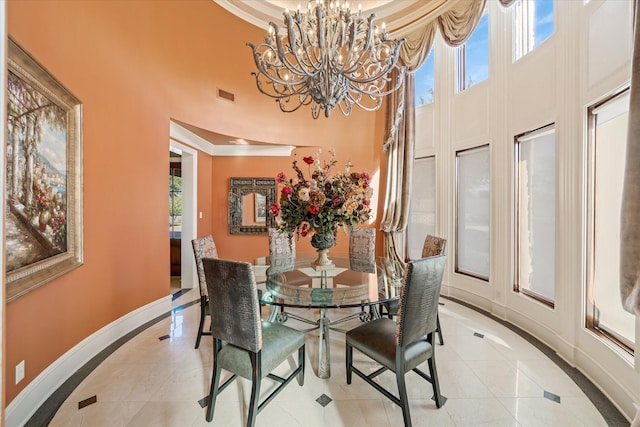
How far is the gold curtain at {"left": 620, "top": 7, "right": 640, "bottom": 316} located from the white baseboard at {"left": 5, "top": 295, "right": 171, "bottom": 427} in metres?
3.50

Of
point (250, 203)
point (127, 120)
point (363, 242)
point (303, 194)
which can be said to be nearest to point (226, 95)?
point (127, 120)

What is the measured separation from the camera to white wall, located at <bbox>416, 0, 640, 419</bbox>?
1979mm

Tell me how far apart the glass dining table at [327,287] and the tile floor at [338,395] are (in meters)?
0.36

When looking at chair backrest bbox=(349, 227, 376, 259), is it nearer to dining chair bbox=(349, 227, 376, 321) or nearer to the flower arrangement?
dining chair bbox=(349, 227, 376, 321)

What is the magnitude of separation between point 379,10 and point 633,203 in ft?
14.7

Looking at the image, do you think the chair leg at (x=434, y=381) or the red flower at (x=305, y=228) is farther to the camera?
the red flower at (x=305, y=228)

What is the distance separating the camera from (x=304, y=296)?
1942 mm

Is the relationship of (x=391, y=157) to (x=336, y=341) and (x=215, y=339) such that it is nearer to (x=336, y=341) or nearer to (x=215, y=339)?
(x=336, y=341)

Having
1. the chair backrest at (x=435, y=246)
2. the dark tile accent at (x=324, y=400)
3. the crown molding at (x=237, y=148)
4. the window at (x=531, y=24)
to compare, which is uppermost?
the window at (x=531, y=24)

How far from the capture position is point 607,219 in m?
2.11

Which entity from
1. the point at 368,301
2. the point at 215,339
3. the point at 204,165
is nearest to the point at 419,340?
the point at 368,301

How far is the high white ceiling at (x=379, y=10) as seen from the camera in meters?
4.09

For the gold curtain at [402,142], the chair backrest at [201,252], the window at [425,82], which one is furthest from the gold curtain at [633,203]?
the window at [425,82]

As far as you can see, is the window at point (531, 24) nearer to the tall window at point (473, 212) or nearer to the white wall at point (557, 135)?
the white wall at point (557, 135)
